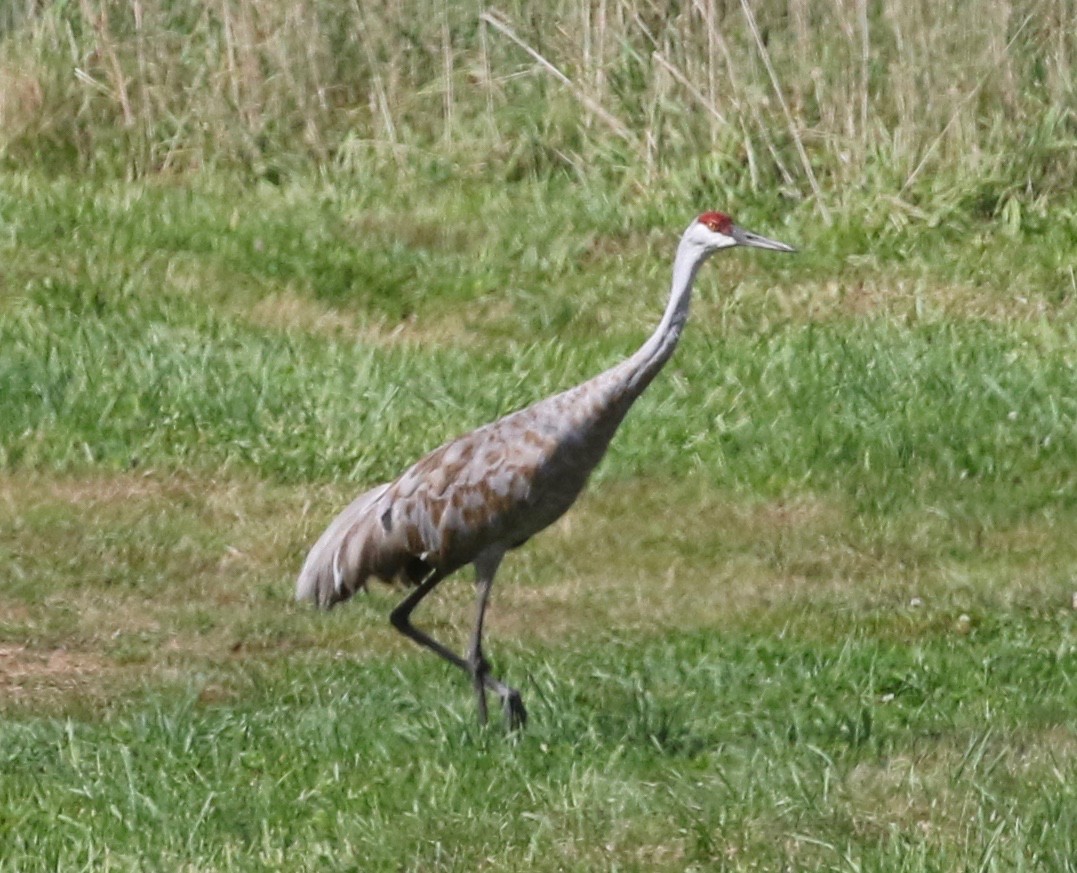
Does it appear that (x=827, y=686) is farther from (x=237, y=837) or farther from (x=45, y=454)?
(x=45, y=454)

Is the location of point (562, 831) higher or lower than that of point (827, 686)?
higher

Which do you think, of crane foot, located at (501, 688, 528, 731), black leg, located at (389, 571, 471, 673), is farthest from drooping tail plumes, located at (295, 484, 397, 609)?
crane foot, located at (501, 688, 528, 731)

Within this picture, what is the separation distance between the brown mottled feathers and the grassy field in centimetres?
38

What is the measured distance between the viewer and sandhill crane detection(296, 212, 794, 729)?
19.4 ft

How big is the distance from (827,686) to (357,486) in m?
2.58

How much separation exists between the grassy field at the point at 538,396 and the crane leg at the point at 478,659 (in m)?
0.09

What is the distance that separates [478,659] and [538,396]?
10.7ft

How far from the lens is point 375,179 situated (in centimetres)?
1219

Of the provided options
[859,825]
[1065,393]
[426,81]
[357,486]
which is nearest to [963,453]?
[1065,393]

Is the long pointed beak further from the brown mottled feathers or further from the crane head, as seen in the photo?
the brown mottled feathers

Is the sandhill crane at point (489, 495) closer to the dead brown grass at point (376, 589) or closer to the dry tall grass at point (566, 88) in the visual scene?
the dead brown grass at point (376, 589)

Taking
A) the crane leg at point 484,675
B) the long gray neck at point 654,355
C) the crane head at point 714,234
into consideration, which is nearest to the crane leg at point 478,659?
the crane leg at point 484,675

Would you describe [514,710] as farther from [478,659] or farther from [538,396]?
[538,396]

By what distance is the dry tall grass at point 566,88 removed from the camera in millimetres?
11211
